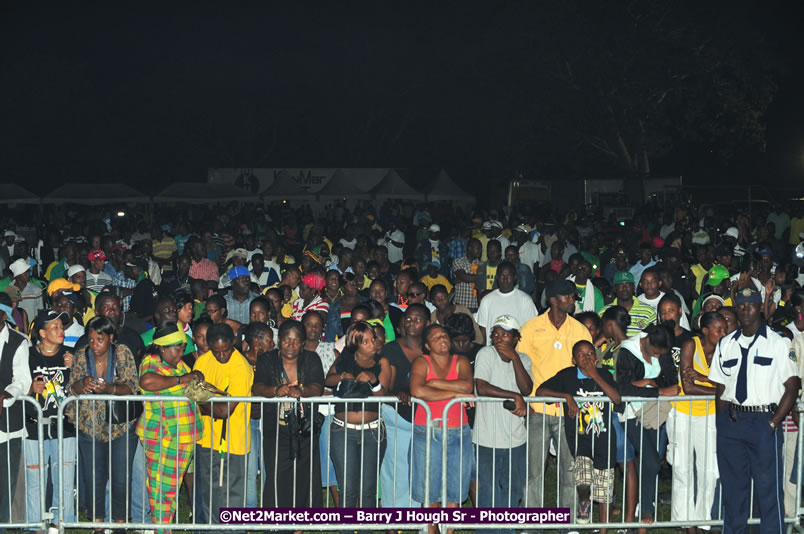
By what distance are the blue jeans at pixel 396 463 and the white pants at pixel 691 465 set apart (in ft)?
6.71

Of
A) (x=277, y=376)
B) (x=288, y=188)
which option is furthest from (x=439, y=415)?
(x=288, y=188)

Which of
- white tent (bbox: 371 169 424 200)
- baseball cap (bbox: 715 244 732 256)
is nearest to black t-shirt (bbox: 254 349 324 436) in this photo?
baseball cap (bbox: 715 244 732 256)

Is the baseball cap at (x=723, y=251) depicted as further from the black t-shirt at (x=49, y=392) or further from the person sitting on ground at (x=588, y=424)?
the black t-shirt at (x=49, y=392)

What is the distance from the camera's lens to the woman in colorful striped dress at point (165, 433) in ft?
24.1

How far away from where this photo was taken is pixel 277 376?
7434mm

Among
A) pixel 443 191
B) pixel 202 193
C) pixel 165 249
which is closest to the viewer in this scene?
pixel 165 249

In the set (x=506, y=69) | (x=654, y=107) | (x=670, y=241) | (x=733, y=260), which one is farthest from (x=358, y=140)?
(x=733, y=260)

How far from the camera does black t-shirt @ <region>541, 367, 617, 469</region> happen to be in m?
7.52

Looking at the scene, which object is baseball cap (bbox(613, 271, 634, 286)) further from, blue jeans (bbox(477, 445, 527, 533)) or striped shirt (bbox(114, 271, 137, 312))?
striped shirt (bbox(114, 271, 137, 312))

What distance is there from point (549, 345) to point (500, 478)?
4.21 feet

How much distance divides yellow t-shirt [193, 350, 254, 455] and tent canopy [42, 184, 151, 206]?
21969mm

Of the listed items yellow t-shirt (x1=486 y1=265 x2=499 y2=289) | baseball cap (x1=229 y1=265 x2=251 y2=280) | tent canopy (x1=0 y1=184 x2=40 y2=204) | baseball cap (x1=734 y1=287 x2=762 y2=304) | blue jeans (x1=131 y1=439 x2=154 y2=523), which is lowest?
blue jeans (x1=131 y1=439 x2=154 y2=523)

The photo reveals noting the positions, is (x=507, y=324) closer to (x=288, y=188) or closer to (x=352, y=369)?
(x=352, y=369)

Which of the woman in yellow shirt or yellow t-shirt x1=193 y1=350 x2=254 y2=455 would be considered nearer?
yellow t-shirt x1=193 y1=350 x2=254 y2=455
